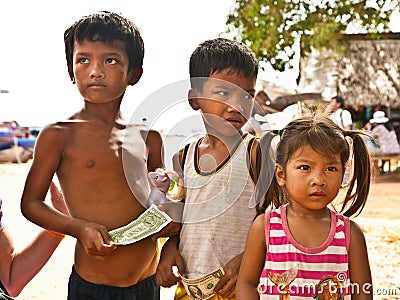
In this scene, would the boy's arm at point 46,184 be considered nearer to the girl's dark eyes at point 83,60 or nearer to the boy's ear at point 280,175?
the girl's dark eyes at point 83,60

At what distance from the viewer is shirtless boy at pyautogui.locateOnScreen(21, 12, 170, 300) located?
2.28 metres

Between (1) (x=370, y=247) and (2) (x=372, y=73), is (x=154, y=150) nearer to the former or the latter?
(1) (x=370, y=247)

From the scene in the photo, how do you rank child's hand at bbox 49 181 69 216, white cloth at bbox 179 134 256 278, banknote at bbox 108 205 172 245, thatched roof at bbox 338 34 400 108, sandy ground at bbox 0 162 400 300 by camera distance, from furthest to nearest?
thatched roof at bbox 338 34 400 108, sandy ground at bbox 0 162 400 300, child's hand at bbox 49 181 69 216, white cloth at bbox 179 134 256 278, banknote at bbox 108 205 172 245

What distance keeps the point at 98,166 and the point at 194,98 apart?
42cm

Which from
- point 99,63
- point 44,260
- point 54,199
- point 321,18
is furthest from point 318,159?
point 321,18

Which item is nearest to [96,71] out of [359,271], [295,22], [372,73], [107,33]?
[107,33]

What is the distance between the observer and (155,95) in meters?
2.24

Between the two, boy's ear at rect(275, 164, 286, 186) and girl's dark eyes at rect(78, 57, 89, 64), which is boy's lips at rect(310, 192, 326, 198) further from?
girl's dark eyes at rect(78, 57, 89, 64)

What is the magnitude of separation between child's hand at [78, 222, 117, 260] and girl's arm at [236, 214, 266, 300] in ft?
1.40

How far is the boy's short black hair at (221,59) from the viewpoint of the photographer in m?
2.33

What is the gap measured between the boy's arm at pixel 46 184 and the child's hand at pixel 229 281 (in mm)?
446

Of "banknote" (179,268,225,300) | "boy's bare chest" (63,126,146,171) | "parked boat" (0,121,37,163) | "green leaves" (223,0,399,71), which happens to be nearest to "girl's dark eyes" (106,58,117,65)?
"boy's bare chest" (63,126,146,171)

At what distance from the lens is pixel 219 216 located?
2.31m

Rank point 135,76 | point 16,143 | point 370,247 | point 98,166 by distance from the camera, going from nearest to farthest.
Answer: point 98,166 < point 135,76 < point 370,247 < point 16,143
